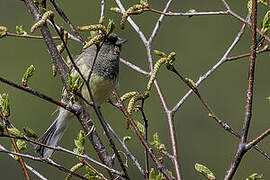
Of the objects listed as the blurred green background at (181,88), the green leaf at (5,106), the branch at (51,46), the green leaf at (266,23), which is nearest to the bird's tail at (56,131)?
the branch at (51,46)

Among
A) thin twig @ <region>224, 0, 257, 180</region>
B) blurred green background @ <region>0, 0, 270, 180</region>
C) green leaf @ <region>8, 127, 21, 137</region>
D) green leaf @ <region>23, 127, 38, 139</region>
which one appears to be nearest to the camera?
thin twig @ <region>224, 0, 257, 180</region>

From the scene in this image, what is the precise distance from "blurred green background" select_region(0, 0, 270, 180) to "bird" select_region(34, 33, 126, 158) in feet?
30.9

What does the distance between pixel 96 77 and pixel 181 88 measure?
12.3m

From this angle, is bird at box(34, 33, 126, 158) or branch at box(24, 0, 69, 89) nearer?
branch at box(24, 0, 69, 89)

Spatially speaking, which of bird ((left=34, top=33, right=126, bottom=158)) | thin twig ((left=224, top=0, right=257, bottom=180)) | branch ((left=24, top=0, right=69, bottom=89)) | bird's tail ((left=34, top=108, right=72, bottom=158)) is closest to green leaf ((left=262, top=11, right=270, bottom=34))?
thin twig ((left=224, top=0, right=257, bottom=180))

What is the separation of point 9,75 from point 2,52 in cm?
234

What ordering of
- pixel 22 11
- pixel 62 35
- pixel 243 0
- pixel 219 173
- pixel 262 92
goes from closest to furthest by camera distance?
pixel 62 35 → pixel 219 173 → pixel 262 92 → pixel 243 0 → pixel 22 11

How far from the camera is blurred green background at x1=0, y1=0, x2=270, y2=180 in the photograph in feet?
48.4

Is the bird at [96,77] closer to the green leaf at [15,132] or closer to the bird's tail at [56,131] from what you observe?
the bird's tail at [56,131]

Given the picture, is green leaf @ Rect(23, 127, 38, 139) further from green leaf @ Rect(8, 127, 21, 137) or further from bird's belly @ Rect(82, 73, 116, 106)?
bird's belly @ Rect(82, 73, 116, 106)

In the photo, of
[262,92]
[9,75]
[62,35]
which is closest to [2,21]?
[9,75]

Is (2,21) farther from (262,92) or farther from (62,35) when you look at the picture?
(62,35)

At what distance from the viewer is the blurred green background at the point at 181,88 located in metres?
14.8

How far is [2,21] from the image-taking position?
60.3 feet
